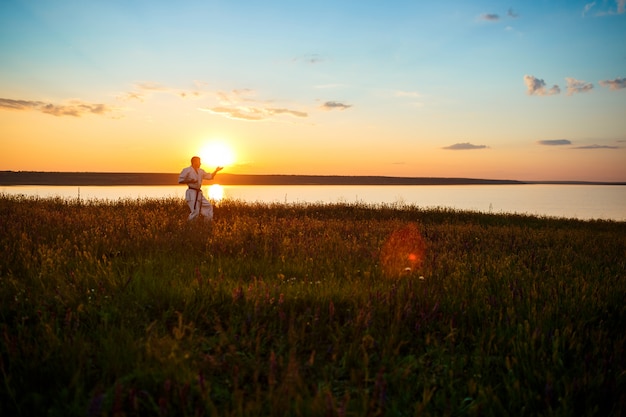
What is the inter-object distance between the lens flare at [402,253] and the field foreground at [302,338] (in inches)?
2.8

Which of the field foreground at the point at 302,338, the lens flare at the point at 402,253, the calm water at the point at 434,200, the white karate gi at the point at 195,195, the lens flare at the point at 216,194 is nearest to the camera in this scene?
the field foreground at the point at 302,338

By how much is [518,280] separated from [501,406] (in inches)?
124

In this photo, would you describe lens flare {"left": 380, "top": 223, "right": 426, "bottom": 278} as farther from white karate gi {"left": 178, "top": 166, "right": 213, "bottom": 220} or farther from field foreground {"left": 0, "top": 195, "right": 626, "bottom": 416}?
white karate gi {"left": 178, "top": 166, "right": 213, "bottom": 220}

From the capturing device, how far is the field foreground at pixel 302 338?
2529 mm

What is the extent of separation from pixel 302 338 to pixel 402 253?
428cm

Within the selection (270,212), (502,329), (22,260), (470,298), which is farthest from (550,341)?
(270,212)

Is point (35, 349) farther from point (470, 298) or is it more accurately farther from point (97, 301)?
point (470, 298)

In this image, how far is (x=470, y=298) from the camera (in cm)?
450

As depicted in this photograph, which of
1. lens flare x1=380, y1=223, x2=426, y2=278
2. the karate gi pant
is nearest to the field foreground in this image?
lens flare x1=380, y1=223, x2=426, y2=278

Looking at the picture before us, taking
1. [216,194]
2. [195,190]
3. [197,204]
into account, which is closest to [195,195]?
[195,190]

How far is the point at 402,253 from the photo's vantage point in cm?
722

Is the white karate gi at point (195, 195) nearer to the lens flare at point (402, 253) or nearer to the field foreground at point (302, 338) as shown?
the field foreground at point (302, 338)

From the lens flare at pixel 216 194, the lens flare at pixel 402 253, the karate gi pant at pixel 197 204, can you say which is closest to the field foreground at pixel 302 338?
the lens flare at pixel 402 253

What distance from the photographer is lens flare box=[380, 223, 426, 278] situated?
563 centimetres
